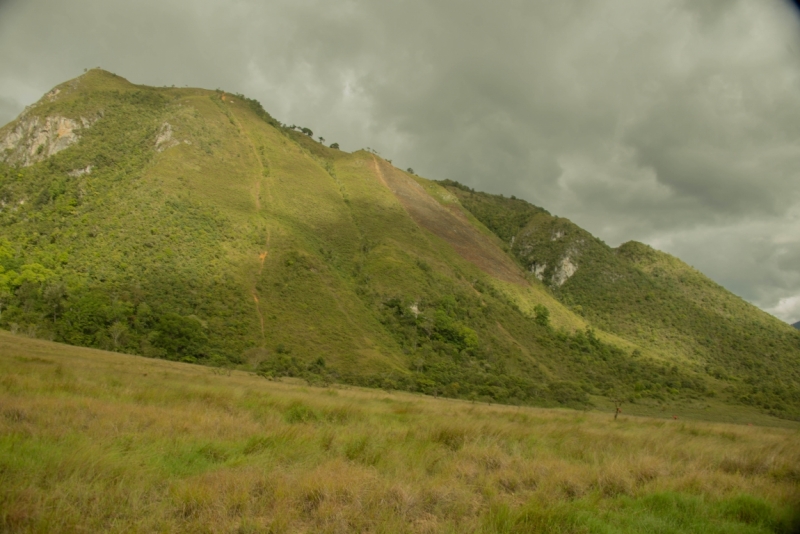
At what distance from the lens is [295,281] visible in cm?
5669

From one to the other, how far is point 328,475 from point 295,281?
5375 centimetres

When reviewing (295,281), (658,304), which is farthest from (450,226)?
(658,304)

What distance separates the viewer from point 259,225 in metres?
63.9

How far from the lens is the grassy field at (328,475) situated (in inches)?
142

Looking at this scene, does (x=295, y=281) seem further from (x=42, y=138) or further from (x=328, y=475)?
(x=42, y=138)

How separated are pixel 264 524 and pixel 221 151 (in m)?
87.3

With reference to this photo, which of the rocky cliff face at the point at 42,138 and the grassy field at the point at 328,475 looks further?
the rocky cliff face at the point at 42,138

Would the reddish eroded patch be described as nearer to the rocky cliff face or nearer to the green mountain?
the green mountain

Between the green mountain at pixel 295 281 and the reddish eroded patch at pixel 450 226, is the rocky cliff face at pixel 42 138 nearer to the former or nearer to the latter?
the green mountain at pixel 295 281

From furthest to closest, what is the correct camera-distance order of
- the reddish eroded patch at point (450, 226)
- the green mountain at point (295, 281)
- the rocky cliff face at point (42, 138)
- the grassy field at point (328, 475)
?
the reddish eroded patch at point (450, 226), the rocky cliff face at point (42, 138), the green mountain at point (295, 281), the grassy field at point (328, 475)

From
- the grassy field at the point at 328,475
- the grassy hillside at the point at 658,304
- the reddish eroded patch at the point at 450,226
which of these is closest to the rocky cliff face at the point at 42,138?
the reddish eroded patch at the point at 450,226

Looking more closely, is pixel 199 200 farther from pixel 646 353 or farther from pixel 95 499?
pixel 646 353

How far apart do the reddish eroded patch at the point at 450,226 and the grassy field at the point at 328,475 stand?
279 feet

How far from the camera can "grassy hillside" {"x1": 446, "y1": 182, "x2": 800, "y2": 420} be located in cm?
9456
